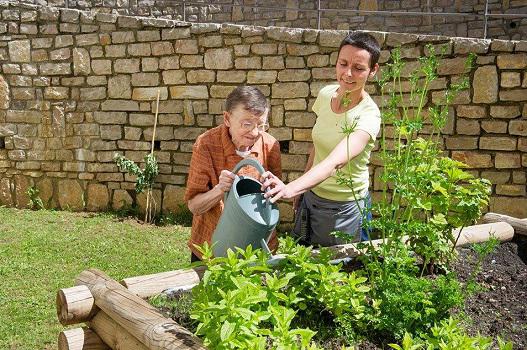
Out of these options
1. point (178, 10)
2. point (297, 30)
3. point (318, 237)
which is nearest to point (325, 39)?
point (297, 30)

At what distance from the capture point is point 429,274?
8.20ft

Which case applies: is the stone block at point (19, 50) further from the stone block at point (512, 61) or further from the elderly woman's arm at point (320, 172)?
the elderly woman's arm at point (320, 172)

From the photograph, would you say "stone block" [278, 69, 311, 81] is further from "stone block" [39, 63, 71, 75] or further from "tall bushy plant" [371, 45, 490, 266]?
"tall bushy plant" [371, 45, 490, 266]

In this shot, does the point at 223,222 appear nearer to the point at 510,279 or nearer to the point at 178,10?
the point at 510,279

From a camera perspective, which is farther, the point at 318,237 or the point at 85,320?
the point at 318,237

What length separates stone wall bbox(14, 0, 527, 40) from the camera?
914 cm

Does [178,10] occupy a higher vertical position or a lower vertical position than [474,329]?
higher

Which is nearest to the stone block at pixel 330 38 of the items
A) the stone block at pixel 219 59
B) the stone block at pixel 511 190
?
the stone block at pixel 219 59

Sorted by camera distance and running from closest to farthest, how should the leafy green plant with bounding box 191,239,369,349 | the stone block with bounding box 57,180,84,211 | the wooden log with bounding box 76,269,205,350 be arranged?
1. the leafy green plant with bounding box 191,239,369,349
2. the wooden log with bounding box 76,269,205,350
3. the stone block with bounding box 57,180,84,211

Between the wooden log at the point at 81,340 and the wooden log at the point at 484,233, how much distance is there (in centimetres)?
175

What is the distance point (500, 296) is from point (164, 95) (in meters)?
5.14

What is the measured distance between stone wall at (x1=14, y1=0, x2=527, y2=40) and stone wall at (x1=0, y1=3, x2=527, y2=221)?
2300 mm

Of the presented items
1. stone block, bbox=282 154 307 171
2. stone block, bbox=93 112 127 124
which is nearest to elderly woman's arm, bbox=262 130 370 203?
stone block, bbox=282 154 307 171

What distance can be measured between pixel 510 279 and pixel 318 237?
2.79 feet
